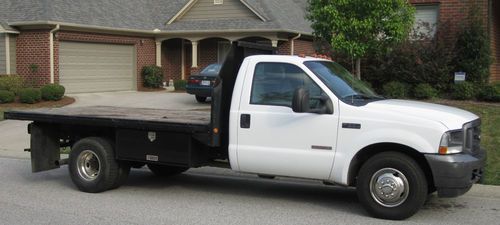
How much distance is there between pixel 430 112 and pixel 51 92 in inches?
672

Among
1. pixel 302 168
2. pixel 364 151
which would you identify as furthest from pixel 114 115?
pixel 364 151

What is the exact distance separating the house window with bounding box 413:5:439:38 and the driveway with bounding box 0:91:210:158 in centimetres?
689

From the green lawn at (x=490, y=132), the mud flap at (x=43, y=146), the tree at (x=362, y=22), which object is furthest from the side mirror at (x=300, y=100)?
the tree at (x=362, y=22)

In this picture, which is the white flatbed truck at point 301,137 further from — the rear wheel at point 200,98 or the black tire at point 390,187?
the rear wheel at point 200,98

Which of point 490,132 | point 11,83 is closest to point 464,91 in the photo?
point 490,132

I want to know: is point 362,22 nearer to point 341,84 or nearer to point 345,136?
point 341,84

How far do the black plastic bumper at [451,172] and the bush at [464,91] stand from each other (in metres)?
10.4

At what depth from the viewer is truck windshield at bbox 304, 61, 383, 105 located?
23.0ft

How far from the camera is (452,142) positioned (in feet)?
21.0

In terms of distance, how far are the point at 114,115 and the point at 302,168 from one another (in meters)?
2.98

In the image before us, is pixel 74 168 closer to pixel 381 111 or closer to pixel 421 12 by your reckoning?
pixel 381 111

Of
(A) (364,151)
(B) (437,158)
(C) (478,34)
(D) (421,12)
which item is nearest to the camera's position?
(B) (437,158)

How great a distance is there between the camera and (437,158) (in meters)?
6.33

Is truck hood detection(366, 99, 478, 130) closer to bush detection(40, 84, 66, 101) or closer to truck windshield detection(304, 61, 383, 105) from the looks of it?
truck windshield detection(304, 61, 383, 105)
